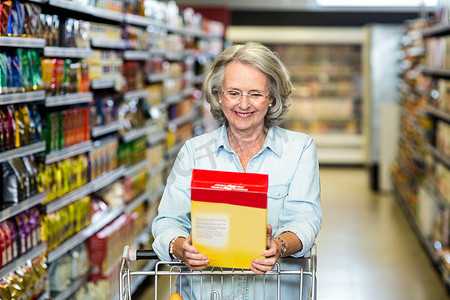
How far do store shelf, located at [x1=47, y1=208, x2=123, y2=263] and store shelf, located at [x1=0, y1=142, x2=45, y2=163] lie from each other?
2.19 feet

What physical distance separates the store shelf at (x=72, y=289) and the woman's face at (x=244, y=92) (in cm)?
225

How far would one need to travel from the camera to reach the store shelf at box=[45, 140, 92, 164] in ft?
13.3

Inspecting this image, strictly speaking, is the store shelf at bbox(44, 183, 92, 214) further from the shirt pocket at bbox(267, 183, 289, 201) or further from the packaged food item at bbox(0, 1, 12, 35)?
the shirt pocket at bbox(267, 183, 289, 201)

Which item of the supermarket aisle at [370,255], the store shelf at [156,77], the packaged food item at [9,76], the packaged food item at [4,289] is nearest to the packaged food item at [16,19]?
the packaged food item at [9,76]

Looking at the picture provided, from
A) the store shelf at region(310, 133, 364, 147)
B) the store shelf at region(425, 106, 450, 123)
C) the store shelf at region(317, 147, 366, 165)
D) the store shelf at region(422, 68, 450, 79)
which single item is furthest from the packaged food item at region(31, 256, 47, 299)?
the store shelf at region(310, 133, 364, 147)

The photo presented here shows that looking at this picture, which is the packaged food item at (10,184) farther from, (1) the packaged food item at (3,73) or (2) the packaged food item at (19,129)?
(1) the packaged food item at (3,73)

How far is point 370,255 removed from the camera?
7344mm

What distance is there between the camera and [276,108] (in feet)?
8.62

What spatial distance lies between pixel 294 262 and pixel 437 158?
16.2ft

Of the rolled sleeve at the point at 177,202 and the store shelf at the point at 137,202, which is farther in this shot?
the store shelf at the point at 137,202

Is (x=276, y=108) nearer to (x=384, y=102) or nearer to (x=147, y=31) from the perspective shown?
(x=147, y=31)

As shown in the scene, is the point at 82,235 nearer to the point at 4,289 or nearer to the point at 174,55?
the point at 4,289

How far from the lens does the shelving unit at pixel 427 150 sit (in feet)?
21.6

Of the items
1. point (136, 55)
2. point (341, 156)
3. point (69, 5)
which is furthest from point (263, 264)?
point (341, 156)
